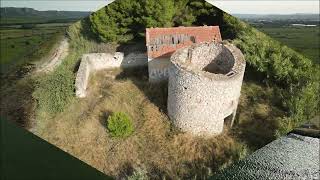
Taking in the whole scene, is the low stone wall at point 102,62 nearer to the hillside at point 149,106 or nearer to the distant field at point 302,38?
the hillside at point 149,106

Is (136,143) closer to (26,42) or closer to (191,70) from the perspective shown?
(191,70)

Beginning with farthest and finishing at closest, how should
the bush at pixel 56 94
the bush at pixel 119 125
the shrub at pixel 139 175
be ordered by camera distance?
the bush at pixel 56 94, the bush at pixel 119 125, the shrub at pixel 139 175

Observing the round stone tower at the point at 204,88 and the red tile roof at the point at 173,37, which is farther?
the red tile roof at the point at 173,37

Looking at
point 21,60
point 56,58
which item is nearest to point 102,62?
point 56,58

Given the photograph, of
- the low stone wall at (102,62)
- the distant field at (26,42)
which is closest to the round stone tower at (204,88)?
the low stone wall at (102,62)

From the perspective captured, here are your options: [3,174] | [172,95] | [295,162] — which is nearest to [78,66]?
[172,95]

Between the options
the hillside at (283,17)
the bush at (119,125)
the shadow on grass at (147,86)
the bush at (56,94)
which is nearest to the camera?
the hillside at (283,17)
